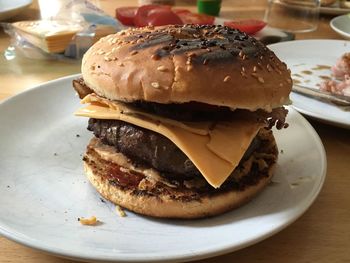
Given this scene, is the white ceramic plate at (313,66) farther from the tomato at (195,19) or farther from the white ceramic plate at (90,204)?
the tomato at (195,19)

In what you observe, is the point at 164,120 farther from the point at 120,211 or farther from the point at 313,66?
the point at 313,66

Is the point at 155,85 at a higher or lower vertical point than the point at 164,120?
higher

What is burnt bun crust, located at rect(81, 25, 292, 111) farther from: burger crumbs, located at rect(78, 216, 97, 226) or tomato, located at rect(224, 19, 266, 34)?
tomato, located at rect(224, 19, 266, 34)

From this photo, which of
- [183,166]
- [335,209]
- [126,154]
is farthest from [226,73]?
[335,209]

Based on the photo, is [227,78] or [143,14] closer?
[227,78]

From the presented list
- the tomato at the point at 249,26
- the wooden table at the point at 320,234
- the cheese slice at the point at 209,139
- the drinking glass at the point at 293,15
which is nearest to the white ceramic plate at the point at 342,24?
the drinking glass at the point at 293,15

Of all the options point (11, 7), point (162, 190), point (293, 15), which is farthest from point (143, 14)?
point (162, 190)

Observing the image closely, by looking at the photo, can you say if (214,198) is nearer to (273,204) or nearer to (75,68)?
(273,204)

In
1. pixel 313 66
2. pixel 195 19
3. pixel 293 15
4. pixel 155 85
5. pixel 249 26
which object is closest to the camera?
pixel 155 85
